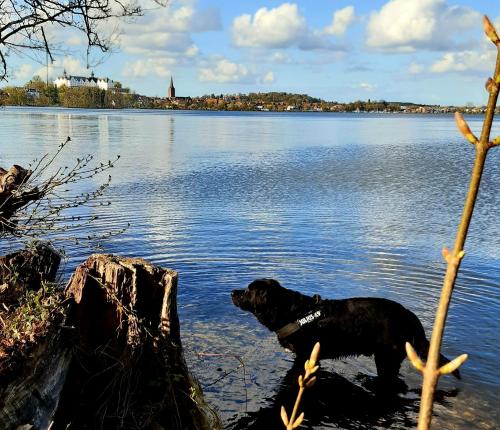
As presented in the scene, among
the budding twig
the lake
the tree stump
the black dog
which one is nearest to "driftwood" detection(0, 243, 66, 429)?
the tree stump

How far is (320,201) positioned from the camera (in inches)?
746

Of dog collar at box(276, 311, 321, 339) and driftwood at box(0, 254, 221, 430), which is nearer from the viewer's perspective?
driftwood at box(0, 254, 221, 430)

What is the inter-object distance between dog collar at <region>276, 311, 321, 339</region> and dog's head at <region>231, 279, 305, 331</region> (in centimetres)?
10

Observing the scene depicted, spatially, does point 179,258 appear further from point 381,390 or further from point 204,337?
point 381,390

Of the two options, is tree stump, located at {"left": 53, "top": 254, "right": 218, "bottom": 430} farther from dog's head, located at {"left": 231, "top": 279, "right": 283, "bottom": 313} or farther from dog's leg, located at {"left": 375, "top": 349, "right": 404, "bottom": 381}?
dog's leg, located at {"left": 375, "top": 349, "right": 404, "bottom": 381}

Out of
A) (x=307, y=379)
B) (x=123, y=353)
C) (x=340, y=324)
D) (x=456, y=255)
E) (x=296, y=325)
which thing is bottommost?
(x=296, y=325)

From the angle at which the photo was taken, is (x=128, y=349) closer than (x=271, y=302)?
Yes

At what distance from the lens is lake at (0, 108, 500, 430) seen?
6797 millimetres

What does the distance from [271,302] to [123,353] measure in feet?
8.52

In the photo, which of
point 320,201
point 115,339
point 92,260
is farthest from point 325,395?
point 320,201

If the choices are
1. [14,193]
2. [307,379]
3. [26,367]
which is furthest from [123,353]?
[307,379]

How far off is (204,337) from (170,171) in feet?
60.0

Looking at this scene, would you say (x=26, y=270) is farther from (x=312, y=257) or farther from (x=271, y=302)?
(x=312, y=257)

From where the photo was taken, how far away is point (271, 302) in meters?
7.54
